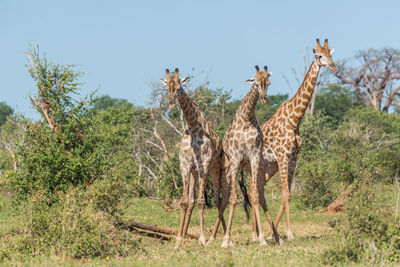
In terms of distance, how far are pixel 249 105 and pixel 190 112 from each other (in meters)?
1.31

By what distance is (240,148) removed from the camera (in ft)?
35.9

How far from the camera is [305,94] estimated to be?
41.5ft

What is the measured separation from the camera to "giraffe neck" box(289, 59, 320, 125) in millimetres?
12492

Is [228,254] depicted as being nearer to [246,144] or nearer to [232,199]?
[232,199]

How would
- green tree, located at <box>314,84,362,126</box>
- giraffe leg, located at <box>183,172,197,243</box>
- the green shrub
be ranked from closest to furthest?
giraffe leg, located at <box>183,172,197,243</box> → the green shrub → green tree, located at <box>314,84,362,126</box>

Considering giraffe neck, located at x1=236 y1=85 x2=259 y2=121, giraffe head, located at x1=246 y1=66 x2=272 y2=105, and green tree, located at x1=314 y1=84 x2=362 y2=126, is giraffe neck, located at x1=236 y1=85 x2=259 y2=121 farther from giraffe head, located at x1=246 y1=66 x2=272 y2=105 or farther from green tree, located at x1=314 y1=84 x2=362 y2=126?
green tree, located at x1=314 y1=84 x2=362 y2=126

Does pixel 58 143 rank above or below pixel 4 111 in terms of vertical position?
below

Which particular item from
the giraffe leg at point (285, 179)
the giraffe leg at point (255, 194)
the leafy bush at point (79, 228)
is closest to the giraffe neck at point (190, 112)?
the giraffe leg at point (255, 194)

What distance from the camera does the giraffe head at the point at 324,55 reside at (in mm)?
A: 12086

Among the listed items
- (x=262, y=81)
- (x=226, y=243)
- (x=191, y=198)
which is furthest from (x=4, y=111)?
Result: (x=262, y=81)

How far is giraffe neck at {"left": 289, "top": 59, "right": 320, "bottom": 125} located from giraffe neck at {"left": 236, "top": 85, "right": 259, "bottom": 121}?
2.04m

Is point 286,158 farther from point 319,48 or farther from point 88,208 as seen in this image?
point 88,208

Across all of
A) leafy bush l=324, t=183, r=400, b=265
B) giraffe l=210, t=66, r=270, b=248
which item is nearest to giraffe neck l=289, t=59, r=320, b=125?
giraffe l=210, t=66, r=270, b=248

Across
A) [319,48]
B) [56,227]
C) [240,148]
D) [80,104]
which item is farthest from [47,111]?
[319,48]
